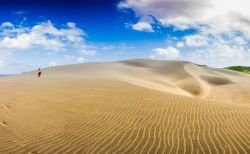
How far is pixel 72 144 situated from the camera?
8367 millimetres

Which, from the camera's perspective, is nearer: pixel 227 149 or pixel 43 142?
pixel 227 149

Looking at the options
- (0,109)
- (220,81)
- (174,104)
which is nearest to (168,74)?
(220,81)

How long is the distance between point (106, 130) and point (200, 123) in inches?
128

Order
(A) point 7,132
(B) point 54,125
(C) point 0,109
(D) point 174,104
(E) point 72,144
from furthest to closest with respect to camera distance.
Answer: (D) point 174,104
(C) point 0,109
(B) point 54,125
(A) point 7,132
(E) point 72,144

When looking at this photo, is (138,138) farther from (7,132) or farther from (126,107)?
(126,107)

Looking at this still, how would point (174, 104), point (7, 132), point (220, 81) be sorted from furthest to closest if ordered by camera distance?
1. point (220, 81)
2. point (174, 104)
3. point (7, 132)

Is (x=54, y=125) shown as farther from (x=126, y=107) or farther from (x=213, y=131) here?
(x=213, y=131)

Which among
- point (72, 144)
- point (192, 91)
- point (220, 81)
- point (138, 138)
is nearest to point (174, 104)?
point (138, 138)

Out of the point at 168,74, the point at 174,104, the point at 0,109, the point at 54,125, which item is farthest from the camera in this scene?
the point at 168,74

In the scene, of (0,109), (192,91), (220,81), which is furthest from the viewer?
(220,81)

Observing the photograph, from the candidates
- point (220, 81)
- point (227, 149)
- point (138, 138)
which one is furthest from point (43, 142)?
point (220, 81)

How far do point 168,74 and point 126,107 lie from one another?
117 feet

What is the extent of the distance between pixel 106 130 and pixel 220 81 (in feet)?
124

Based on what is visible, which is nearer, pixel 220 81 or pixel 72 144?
Answer: pixel 72 144
